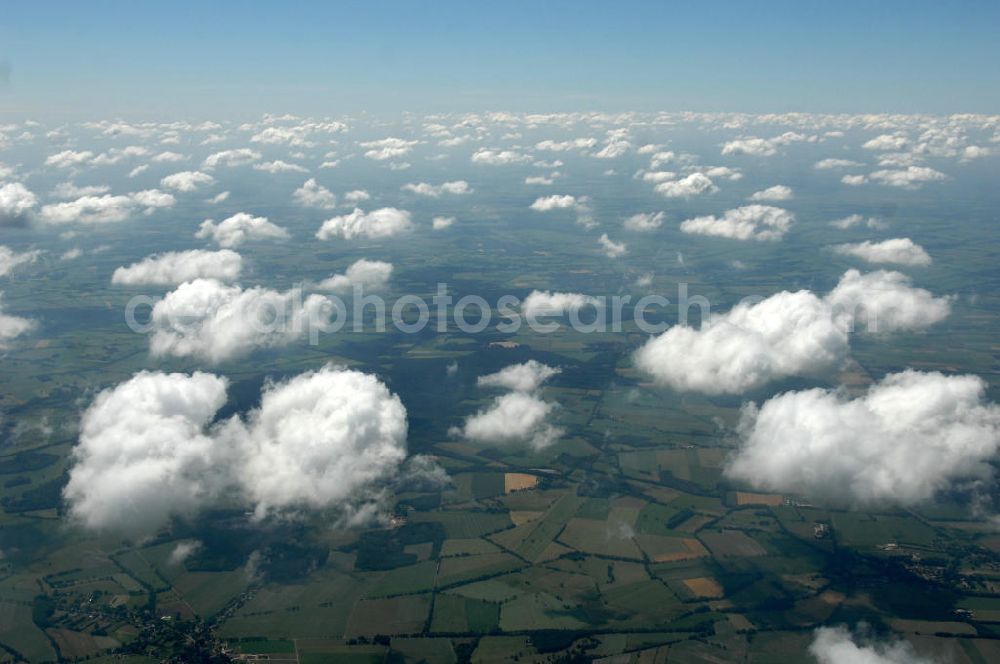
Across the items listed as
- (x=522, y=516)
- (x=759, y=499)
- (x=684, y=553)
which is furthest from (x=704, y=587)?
(x=522, y=516)

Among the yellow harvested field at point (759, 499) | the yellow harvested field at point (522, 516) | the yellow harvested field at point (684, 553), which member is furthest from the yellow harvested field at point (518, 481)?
the yellow harvested field at point (759, 499)

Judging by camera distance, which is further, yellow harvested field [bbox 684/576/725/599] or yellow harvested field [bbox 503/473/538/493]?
yellow harvested field [bbox 503/473/538/493]

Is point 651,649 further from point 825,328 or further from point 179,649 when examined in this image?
point 825,328

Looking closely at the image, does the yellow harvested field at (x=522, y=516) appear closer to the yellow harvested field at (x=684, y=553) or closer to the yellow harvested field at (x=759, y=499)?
the yellow harvested field at (x=684, y=553)

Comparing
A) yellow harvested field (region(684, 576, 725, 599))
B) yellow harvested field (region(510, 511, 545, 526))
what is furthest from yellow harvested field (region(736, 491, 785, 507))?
yellow harvested field (region(510, 511, 545, 526))

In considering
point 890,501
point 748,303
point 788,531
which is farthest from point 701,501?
point 748,303

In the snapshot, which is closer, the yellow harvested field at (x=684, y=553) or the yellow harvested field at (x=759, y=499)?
the yellow harvested field at (x=684, y=553)

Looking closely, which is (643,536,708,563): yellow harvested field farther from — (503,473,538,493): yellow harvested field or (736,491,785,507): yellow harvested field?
(503,473,538,493): yellow harvested field
